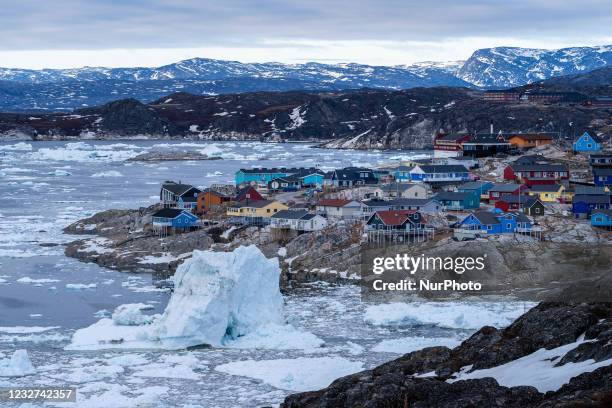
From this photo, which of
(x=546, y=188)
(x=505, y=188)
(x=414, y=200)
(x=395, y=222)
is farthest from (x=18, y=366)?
(x=546, y=188)

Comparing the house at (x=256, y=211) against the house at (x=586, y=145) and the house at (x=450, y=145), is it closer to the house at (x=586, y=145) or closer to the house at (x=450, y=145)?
the house at (x=450, y=145)

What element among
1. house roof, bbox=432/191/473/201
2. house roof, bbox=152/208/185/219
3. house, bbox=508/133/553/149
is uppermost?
house, bbox=508/133/553/149

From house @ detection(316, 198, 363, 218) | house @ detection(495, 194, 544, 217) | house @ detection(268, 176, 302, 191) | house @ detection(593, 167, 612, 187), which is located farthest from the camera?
house @ detection(268, 176, 302, 191)

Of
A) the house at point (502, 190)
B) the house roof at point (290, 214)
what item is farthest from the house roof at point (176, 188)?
the house at point (502, 190)

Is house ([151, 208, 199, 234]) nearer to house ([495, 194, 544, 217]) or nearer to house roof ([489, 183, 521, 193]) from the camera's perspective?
house ([495, 194, 544, 217])

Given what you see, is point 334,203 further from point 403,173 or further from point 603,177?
point 603,177

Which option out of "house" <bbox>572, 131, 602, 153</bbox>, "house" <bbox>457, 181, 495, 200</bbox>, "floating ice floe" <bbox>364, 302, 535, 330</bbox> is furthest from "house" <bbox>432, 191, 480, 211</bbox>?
"house" <bbox>572, 131, 602, 153</bbox>
